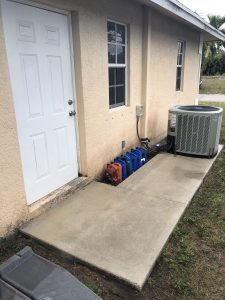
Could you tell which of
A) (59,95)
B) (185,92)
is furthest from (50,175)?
(185,92)

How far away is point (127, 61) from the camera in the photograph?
16.6 feet

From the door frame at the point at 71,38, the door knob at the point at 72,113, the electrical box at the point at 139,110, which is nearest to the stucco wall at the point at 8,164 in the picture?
the door frame at the point at 71,38

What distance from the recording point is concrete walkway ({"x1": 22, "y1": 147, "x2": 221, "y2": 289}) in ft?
8.43

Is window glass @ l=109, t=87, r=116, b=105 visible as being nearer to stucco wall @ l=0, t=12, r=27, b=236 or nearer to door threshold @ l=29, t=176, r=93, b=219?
door threshold @ l=29, t=176, r=93, b=219

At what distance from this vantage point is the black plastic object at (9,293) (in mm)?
1188

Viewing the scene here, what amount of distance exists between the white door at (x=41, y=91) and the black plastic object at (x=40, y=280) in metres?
1.88

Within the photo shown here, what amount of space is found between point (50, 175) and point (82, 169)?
0.70m

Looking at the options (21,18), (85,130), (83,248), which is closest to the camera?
(83,248)

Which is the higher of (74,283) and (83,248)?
(74,283)

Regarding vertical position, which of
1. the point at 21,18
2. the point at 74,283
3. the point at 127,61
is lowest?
the point at 74,283

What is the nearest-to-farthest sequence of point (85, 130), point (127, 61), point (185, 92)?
point (85, 130)
point (127, 61)
point (185, 92)

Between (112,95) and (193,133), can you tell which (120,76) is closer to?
(112,95)

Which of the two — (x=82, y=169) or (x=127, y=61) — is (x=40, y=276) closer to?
(x=82, y=169)

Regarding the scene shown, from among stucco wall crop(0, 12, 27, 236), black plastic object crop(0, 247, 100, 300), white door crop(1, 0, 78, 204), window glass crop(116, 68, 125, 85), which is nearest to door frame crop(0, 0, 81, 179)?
white door crop(1, 0, 78, 204)
